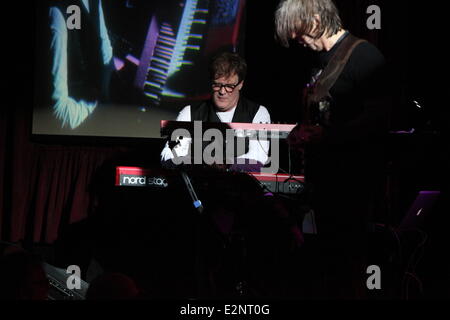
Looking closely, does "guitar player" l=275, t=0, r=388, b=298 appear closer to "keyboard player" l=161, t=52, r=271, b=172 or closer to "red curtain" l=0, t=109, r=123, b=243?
"keyboard player" l=161, t=52, r=271, b=172

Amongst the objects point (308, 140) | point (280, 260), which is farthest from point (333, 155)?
point (280, 260)

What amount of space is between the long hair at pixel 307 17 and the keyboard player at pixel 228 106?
A: 3.48ft

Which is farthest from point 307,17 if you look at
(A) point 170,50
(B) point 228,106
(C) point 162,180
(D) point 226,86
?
(A) point 170,50

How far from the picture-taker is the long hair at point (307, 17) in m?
2.11

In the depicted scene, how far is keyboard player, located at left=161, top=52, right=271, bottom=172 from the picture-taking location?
10.7 ft

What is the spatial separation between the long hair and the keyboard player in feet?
3.48

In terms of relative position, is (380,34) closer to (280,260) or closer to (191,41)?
(191,41)

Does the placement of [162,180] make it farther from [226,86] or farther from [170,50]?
[170,50]

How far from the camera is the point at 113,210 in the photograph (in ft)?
12.7

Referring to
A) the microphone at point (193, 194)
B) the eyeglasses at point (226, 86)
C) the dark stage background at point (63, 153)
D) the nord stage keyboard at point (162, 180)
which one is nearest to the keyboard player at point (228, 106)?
the eyeglasses at point (226, 86)

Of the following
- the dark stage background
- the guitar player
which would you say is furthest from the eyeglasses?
the guitar player

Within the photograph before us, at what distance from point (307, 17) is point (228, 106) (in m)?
1.58

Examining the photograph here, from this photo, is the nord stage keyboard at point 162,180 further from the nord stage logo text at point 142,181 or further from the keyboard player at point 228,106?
the keyboard player at point 228,106

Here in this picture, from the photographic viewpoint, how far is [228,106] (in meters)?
3.65
